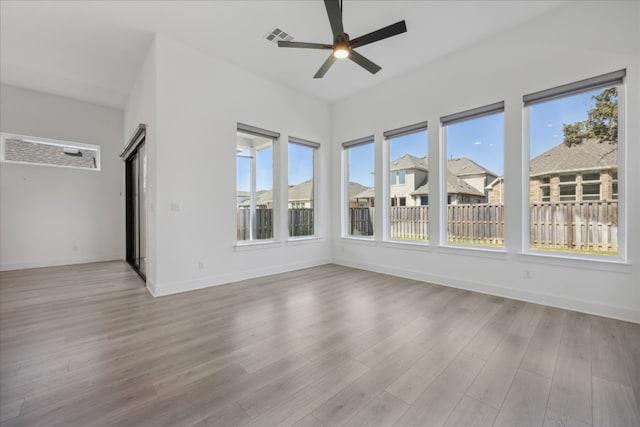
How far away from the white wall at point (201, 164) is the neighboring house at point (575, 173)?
152 inches

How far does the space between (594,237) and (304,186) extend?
172 inches

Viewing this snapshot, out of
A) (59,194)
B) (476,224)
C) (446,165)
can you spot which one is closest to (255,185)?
(446,165)

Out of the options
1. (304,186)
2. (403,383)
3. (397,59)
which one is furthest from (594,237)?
(304,186)

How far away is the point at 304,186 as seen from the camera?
553 centimetres

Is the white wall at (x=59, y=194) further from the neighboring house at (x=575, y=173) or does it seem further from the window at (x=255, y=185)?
the neighboring house at (x=575, y=173)

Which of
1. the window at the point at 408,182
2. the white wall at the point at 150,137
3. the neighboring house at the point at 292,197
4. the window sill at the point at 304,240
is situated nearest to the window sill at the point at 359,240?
the window at the point at 408,182

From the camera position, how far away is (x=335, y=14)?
2.38m

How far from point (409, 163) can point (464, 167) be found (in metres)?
0.93

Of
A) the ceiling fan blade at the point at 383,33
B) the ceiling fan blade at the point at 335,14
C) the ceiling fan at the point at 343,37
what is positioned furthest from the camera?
the ceiling fan blade at the point at 383,33

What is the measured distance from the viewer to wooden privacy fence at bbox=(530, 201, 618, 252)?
2920 mm

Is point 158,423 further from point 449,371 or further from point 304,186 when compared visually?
point 304,186

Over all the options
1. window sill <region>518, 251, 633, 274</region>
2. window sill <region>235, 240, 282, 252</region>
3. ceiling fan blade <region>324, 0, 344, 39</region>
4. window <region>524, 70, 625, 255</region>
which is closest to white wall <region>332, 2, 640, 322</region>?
window sill <region>518, 251, 633, 274</region>

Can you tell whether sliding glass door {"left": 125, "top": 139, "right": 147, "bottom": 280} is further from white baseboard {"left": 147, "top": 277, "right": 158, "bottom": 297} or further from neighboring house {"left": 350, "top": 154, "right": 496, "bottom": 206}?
neighboring house {"left": 350, "top": 154, "right": 496, "bottom": 206}

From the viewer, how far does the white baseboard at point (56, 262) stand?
5.03 metres
